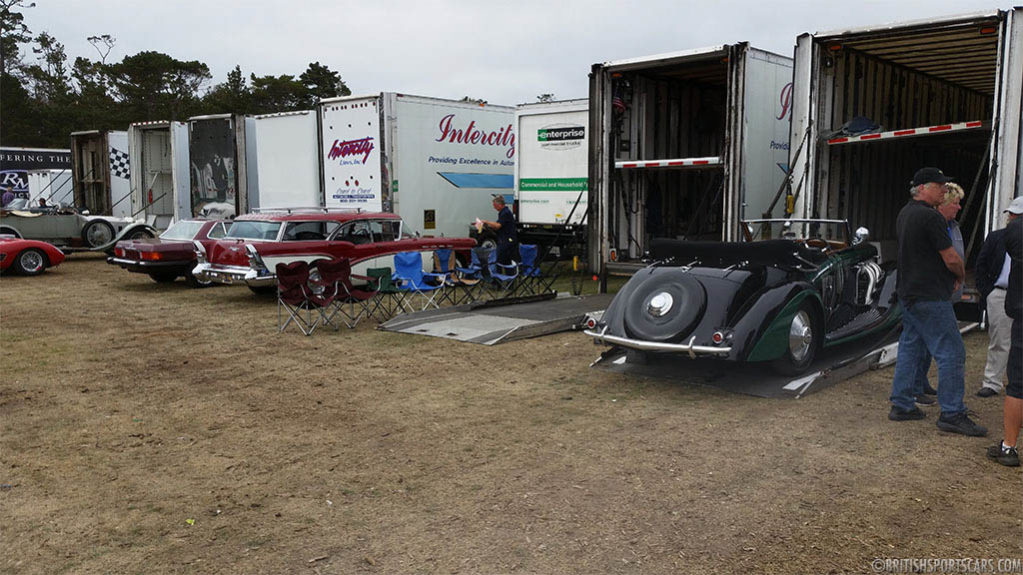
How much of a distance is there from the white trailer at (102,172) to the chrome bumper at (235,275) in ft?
36.1

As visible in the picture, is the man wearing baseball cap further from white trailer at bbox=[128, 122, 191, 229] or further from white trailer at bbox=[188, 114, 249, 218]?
white trailer at bbox=[128, 122, 191, 229]

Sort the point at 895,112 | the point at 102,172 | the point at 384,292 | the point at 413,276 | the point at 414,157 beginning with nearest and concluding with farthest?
the point at 384,292
the point at 413,276
the point at 895,112
the point at 414,157
the point at 102,172

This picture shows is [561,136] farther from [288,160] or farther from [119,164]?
[119,164]

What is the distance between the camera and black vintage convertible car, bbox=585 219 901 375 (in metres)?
5.99

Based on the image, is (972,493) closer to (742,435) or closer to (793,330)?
(742,435)

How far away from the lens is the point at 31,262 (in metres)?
15.2

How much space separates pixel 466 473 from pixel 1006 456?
10.0 feet

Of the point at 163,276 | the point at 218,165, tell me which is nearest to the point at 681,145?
the point at 163,276

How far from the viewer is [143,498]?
421 cm

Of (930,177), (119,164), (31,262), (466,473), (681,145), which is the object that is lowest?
(466,473)

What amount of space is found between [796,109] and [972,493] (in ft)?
21.1

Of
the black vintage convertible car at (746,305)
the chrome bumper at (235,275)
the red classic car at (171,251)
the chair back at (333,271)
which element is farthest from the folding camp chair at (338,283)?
the red classic car at (171,251)

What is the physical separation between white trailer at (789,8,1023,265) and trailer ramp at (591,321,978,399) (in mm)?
2297

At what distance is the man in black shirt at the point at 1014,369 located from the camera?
4.36 metres
